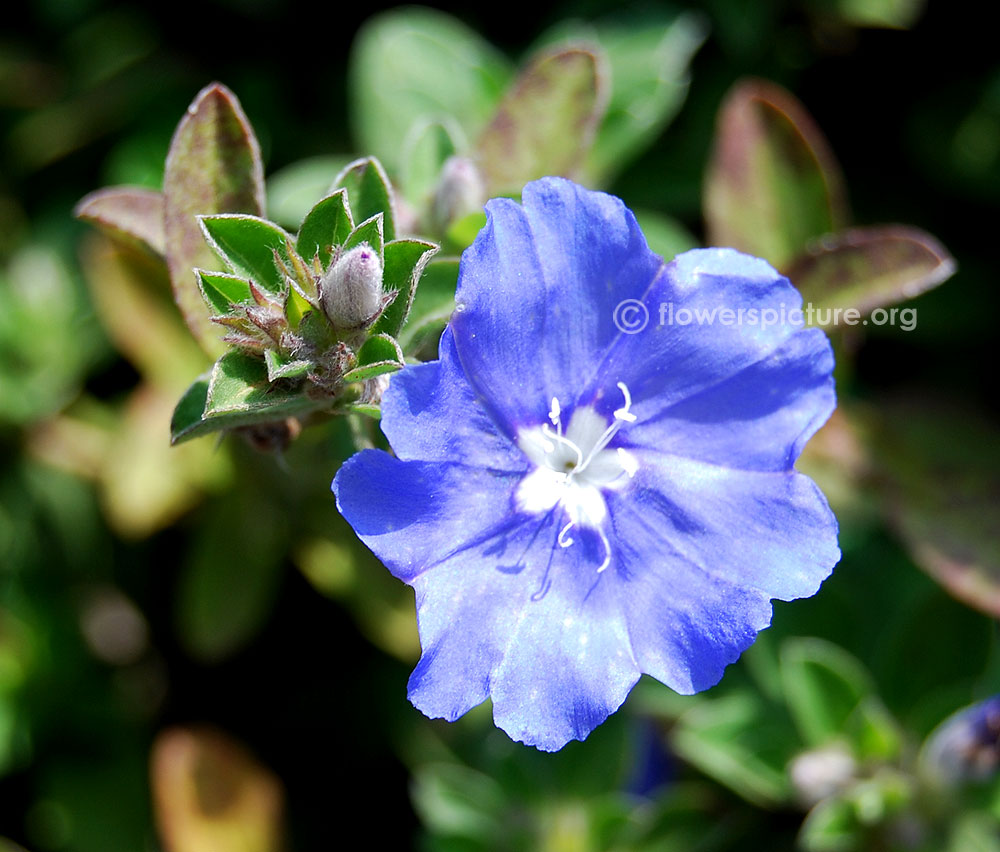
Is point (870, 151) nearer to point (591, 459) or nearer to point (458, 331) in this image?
point (591, 459)

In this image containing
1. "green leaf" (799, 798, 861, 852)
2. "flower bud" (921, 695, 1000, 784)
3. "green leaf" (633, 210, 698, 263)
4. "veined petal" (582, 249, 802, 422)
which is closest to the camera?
"veined petal" (582, 249, 802, 422)

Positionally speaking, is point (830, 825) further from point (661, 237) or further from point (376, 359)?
point (376, 359)

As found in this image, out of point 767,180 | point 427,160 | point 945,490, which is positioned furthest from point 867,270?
point 427,160

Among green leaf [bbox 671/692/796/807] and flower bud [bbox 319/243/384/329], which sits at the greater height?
flower bud [bbox 319/243/384/329]

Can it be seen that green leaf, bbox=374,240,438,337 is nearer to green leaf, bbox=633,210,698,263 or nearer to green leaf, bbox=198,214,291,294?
green leaf, bbox=198,214,291,294

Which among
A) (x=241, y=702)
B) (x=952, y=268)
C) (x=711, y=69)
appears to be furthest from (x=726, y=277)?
(x=241, y=702)

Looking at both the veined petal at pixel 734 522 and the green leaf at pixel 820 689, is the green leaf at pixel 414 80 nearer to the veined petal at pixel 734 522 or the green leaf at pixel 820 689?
the veined petal at pixel 734 522

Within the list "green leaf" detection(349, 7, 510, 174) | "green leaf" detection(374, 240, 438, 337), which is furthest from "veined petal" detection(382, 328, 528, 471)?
"green leaf" detection(349, 7, 510, 174)
